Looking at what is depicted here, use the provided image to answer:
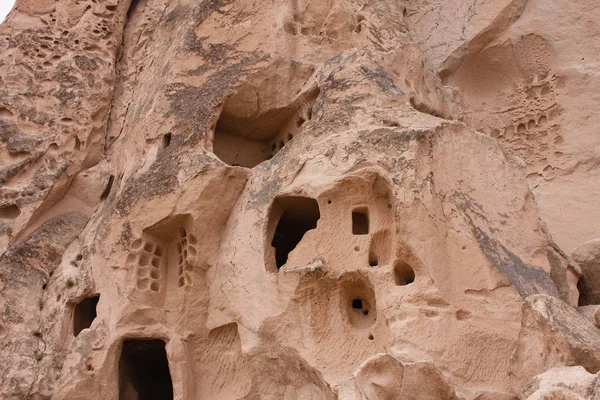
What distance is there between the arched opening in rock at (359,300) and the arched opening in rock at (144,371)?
4.84 ft

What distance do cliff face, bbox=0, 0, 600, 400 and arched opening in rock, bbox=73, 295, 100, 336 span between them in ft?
0.05

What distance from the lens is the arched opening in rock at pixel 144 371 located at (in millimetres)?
6254

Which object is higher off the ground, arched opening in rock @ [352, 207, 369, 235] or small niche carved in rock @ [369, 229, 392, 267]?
arched opening in rock @ [352, 207, 369, 235]

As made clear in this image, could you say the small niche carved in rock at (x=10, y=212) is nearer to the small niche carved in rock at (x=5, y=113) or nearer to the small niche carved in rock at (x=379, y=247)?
the small niche carved in rock at (x=5, y=113)

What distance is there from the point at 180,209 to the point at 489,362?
237 cm

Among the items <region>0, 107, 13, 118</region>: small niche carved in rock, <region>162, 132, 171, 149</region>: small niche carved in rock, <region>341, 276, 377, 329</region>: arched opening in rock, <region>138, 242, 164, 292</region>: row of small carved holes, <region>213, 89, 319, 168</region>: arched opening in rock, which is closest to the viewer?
<region>341, 276, 377, 329</region>: arched opening in rock

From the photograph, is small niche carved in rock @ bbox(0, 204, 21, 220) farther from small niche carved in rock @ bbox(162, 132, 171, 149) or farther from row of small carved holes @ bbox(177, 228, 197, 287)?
row of small carved holes @ bbox(177, 228, 197, 287)

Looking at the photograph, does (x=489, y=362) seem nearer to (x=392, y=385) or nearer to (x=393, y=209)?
(x=392, y=385)

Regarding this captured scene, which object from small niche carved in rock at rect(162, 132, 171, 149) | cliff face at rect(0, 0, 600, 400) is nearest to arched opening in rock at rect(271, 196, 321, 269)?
cliff face at rect(0, 0, 600, 400)

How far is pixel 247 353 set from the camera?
5691mm

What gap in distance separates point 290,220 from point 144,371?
157 centimetres

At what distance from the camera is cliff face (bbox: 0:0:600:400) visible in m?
5.20

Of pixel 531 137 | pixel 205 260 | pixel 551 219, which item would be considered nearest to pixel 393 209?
pixel 205 260

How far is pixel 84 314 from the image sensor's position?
6559 millimetres
